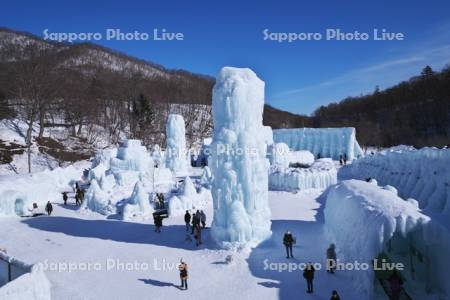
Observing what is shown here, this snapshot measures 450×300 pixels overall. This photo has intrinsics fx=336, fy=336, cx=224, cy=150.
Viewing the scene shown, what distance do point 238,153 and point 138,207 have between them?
7.86 meters

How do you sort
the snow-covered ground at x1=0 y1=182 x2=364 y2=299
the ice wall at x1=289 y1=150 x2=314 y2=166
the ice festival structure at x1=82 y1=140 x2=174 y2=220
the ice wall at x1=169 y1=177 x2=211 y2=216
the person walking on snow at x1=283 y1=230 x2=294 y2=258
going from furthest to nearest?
the ice wall at x1=289 y1=150 x2=314 y2=166 < the ice festival structure at x1=82 y1=140 x2=174 y2=220 < the ice wall at x1=169 y1=177 x2=211 y2=216 < the person walking on snow at x1=283 y1=230 x2=294 y2=258 < the snow-covered ground at x1=0 y1=182 x2=364 y2=299

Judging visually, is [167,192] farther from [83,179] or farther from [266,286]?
[266,286]

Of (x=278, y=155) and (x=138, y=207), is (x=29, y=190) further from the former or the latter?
(x=278, y=155)

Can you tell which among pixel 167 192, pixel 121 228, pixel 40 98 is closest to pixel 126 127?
pixel 40 98

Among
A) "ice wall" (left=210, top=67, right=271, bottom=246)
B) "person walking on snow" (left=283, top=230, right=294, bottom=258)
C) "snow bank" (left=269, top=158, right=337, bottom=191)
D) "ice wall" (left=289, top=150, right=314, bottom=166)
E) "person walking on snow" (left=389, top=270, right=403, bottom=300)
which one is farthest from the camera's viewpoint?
"ice wall" (left=289, top=150, right=314, bottom=166)

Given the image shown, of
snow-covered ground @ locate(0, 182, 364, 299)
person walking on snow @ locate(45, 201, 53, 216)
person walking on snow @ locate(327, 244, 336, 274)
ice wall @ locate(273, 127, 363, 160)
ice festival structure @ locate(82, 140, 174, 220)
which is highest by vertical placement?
ice wall @ locate(273, 127, 363, 160)

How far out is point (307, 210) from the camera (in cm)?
1997

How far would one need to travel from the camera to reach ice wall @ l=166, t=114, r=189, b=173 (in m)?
34.8

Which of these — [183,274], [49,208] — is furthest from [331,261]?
[49,208]

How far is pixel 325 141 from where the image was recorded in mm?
47219

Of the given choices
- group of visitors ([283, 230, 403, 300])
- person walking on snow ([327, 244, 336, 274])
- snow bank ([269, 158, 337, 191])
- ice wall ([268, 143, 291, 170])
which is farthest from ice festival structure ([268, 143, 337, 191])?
person walking on snow ([327, 244, 336, 274])

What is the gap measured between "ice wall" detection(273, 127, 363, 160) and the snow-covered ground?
95.5 ft

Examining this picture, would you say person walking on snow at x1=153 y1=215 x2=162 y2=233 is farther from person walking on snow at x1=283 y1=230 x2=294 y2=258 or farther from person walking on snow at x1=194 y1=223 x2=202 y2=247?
person walking on snow at x1=283 y1=230 x2=294 y2=258

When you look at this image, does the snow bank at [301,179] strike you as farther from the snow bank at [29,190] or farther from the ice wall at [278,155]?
the snow bank at [29,190]
